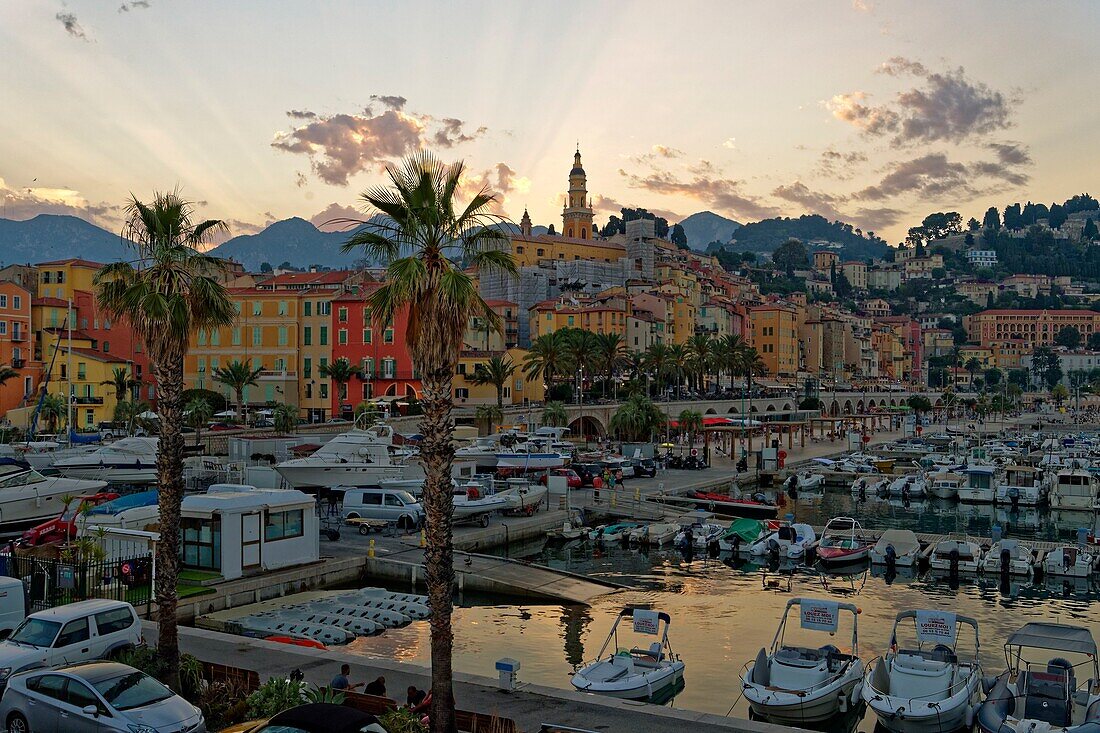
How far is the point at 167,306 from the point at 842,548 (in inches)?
1379

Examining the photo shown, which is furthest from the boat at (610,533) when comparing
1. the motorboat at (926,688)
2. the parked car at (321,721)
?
the parked car at (321,721)

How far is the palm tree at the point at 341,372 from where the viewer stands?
8073 centimetres

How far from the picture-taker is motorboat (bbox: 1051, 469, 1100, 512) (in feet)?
209

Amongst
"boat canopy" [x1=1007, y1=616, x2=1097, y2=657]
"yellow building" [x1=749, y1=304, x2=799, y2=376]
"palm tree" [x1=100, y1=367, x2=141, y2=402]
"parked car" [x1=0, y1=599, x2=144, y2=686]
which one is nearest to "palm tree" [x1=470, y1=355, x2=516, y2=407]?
"palm tree" [x1=100, y1=367, x2=141, y2=402]

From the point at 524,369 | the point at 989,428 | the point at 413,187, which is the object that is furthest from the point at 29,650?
the point at 989,428

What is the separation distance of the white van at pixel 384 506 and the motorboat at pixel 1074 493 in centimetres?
4657

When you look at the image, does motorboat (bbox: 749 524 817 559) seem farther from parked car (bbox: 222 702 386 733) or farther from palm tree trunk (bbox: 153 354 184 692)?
parked car (bbox: 222 702 386 733)

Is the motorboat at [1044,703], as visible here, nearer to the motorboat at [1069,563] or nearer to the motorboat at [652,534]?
the motorboat at [1069,563]

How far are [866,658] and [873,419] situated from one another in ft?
411

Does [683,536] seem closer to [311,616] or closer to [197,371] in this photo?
[311,616]

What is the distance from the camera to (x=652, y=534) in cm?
4738

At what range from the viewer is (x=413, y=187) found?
15250mm

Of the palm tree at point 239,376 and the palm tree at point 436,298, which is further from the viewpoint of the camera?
the palm tree at point 239,376

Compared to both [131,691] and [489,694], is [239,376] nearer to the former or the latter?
[489,694]
